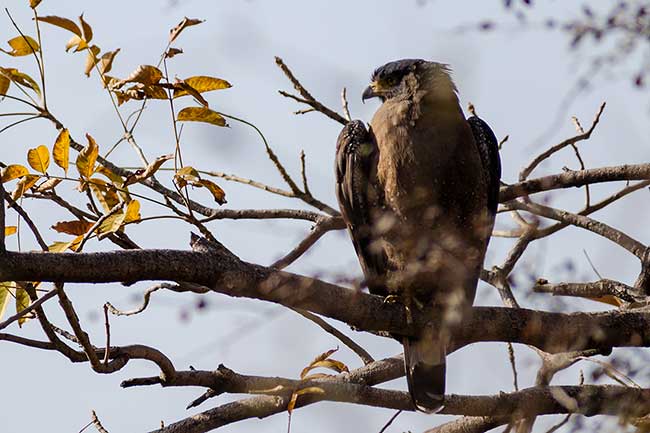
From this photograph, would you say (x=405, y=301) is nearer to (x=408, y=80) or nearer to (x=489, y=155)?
(x=489, y=155)

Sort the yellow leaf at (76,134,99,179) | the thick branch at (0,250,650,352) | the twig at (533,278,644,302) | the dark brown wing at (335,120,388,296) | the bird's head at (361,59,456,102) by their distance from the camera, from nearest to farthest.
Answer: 1. the thick branch at (0,250,650,352)
2. the yellow leaf at (76,134,99,179)
3. the twig at (533,278,644,302)
4. the dark brown wing at (335,120,388,296)
5. the bird's head at (361,59,456,102)

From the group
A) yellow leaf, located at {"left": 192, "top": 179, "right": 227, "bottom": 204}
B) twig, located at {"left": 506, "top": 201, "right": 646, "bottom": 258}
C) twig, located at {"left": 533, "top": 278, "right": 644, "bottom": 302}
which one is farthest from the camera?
twig, located at {"left": 506, "top": 201, "right": 646, "bottom": 258}

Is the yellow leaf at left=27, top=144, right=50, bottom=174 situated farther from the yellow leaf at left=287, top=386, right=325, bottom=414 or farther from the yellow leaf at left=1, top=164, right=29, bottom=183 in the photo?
the yellow leaf at left=287, top=386, right=325, bottom=414

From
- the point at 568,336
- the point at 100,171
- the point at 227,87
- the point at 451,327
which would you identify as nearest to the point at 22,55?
the point at 100,171

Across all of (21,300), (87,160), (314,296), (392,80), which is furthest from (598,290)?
(21,300)

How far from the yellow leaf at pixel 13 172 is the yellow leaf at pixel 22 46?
1.49ft

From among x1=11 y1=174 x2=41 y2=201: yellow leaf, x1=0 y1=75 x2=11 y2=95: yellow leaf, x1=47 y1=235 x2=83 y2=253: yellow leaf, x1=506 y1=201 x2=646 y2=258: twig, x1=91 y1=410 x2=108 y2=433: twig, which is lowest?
x1=91 y1=410 x2=108 y2=433: twig

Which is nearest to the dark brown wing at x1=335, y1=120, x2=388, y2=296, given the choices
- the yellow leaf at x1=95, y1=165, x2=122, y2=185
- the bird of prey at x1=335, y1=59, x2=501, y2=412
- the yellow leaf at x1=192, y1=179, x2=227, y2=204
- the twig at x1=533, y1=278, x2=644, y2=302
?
the bird of prey at x1=335, y1=59, x2=501, y2=412

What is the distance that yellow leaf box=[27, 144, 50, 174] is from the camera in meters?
3.37

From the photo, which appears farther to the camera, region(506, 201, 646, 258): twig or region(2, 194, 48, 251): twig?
Answer: region(506, 201, 646, 258): twig

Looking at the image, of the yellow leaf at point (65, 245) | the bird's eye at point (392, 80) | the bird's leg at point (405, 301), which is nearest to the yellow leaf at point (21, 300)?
the yellow leaf at point (65, 245)

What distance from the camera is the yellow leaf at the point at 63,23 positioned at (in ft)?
11.6

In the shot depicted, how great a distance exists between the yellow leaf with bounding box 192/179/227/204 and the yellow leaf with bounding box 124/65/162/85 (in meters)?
0.39

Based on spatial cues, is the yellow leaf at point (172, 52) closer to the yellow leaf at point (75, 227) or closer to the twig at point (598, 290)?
the yellow leaf at point (75, 227)
